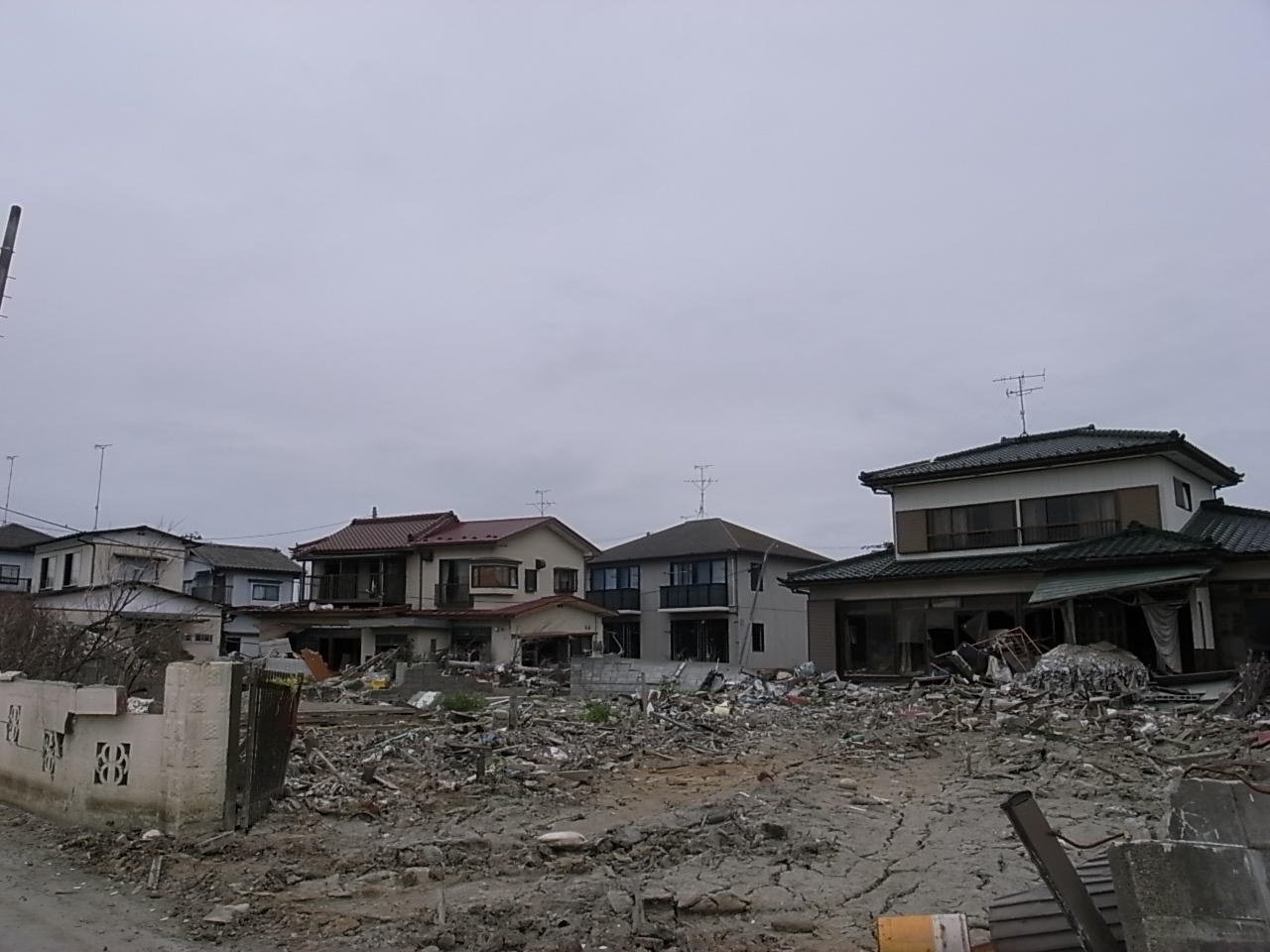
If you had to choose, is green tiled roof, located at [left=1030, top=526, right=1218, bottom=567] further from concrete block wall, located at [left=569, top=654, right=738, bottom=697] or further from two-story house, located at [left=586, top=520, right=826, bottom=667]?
two-story house, located at [left=586, top=520, right=826, bottom=667]

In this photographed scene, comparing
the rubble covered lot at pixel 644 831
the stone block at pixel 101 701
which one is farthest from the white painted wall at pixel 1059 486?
the stone block at pixel 101 701

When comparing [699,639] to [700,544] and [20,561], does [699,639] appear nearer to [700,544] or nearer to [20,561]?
[700,544]

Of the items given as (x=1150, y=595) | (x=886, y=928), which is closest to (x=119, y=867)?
(x=886, y=928)

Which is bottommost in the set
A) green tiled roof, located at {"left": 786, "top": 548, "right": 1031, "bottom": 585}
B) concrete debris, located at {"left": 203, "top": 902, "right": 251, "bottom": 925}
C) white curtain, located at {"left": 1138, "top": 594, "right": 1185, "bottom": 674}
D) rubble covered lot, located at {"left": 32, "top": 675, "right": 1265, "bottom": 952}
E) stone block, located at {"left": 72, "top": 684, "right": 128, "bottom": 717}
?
concrete debris, located at {"left": 203, "top": 902, "right": 251, "bottom": 925}

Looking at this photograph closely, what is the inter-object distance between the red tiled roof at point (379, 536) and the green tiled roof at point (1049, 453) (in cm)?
2081

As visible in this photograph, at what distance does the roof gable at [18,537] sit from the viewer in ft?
150

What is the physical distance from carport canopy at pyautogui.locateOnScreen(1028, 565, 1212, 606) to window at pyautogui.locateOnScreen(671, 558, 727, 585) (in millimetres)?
→ 18570

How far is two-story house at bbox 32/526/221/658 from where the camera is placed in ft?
126

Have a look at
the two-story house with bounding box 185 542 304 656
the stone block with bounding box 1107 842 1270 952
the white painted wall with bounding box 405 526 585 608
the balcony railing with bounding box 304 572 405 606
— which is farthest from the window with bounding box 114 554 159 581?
the stone block with bounding box 1107 842 1270 952

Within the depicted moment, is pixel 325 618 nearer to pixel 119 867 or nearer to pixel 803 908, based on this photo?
pixel 119 867

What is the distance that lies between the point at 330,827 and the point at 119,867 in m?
1.92

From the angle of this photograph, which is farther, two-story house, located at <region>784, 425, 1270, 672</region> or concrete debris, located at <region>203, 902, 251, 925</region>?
two-story house, located at <region>784, 425, 1270, 672</region>

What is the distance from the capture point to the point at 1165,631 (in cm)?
2333

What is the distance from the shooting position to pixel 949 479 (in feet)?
96.0
